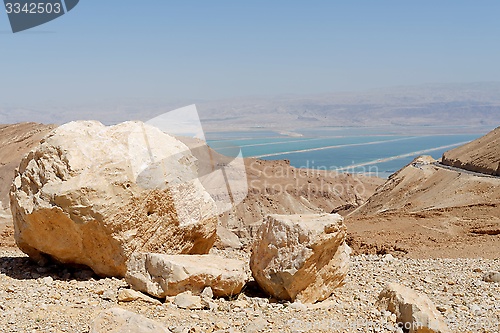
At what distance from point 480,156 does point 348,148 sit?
105 meters

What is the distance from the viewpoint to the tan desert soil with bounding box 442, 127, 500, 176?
2931 centimetres

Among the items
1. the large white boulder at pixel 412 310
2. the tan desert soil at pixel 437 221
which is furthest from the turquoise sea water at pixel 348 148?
the large white boulder at pixel 412 310

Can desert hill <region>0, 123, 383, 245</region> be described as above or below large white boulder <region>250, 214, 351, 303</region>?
below

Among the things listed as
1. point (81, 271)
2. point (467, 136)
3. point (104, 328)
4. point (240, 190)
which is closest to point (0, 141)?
point (240, 190)

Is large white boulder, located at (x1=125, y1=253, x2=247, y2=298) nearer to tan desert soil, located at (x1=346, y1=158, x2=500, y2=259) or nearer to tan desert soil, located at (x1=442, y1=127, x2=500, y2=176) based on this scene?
tan desert soil, located at (x1=346, y1=158, x2=500, y2=259)

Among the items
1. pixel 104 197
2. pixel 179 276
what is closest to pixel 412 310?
pixel 179 276

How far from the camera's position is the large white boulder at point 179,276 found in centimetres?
692

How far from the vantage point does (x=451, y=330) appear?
662 centimetres

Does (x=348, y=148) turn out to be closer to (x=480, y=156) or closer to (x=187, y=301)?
(x=480, y=156)

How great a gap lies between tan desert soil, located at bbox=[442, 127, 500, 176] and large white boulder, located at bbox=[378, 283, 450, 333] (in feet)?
77.2

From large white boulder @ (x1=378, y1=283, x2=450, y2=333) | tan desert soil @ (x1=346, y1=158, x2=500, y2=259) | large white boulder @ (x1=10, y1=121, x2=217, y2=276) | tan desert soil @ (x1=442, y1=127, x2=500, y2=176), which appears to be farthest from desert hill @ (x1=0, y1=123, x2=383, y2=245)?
large white boulder @ (x1=378, y1=283, x2=450, y2=333)

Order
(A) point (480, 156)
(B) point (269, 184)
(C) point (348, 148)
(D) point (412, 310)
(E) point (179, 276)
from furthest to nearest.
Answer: (C) point (348, 148) < (B) point (269, 184) < (A) point (480, 156) < (E) point (179, 276) < (D) point (412, 310)

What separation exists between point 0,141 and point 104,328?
46.4m

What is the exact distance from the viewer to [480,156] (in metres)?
31.6
